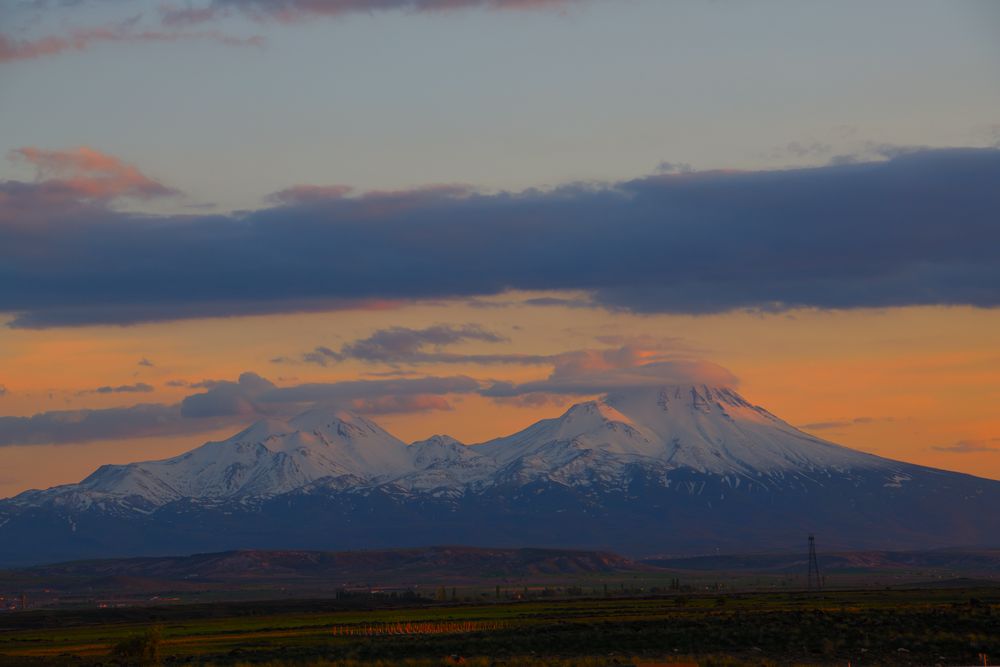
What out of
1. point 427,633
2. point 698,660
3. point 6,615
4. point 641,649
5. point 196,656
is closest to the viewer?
point 698,660

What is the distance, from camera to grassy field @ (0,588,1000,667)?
276ft

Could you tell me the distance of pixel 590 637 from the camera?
9319 cm

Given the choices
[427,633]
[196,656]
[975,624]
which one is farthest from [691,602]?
[196,656]

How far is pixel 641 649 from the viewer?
88250 millimetres

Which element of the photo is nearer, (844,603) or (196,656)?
(196,656)

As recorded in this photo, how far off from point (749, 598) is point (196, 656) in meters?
68.0

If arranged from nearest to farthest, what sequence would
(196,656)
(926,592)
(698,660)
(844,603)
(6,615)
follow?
(698,660) → (196,656) → (844,603) → (926,592) → (6,615)

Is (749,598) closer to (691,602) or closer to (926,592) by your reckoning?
(691,602)

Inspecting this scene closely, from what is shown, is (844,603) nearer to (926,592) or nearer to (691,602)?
(691,602)

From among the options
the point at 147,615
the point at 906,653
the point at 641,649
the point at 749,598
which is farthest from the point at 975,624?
the point at 147,615

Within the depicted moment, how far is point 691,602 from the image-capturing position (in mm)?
141750

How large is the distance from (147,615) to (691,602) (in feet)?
194

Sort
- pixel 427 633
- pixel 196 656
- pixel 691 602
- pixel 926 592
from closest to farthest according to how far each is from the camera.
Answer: pixel 196 656, pixel 427 633, pixel 691 602, pixel 926 592

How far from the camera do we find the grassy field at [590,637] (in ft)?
276
